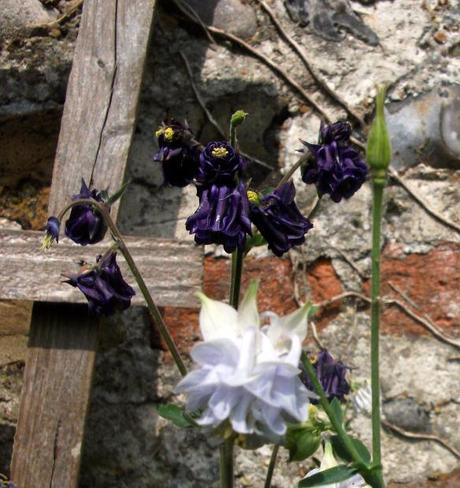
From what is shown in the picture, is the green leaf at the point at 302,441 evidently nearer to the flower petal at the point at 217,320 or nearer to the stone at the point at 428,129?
the flower petal at the point at 217,320

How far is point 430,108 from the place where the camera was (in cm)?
191

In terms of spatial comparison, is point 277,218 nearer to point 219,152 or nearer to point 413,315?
point 219,152

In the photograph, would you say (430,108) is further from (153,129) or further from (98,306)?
(98,306)

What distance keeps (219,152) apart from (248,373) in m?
0.29

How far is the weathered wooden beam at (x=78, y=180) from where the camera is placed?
5.41ft

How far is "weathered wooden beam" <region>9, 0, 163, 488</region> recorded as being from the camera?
1649mm

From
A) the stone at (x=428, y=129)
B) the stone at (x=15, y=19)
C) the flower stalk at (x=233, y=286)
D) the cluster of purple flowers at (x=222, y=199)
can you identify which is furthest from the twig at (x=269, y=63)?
the flower stalk at (x=233, y=286)

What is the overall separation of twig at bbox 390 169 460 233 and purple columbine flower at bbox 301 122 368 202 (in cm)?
80

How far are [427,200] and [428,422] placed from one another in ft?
1.45

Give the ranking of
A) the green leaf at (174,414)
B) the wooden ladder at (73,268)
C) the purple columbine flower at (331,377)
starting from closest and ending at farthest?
1. the green leaf at (174,414)
2. the purple columbine flower at (331,377)
3. the wooden ladder at (73,268)

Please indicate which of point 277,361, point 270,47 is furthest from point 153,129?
point 277,361

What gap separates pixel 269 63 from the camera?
194cm

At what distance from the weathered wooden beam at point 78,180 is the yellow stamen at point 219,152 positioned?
72cm

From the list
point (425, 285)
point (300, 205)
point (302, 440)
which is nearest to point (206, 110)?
point (300, 205)
